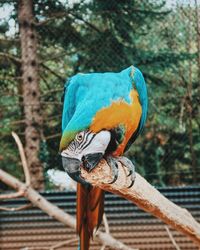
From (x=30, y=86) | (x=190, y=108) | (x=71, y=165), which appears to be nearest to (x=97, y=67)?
(x=30, y=86)

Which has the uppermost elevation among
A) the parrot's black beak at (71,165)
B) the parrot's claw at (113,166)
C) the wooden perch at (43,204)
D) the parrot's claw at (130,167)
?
the parrot's black beak at (71,165)

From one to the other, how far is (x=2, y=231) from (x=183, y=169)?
1.01 meters

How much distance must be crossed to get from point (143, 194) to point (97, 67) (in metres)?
1.71

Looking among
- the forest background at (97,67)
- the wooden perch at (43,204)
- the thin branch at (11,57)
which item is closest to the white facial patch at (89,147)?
the wooden perch at (43,204)

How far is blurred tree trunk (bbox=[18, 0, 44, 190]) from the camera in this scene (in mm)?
2346

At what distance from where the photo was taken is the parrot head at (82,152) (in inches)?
29.5

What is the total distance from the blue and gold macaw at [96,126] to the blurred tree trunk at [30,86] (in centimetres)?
123

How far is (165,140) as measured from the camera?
2662 mm

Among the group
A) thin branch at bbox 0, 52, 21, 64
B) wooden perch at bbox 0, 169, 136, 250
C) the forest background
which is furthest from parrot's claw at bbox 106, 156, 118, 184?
thin branch at bbox 0, 52, 21, 64

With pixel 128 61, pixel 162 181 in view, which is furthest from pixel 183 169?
pixel 128 61

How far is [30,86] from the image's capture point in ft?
7.85

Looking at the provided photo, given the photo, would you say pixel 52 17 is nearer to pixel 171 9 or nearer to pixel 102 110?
pixel 171 9

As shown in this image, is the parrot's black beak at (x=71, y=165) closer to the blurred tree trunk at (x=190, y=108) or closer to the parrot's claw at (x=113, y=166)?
the parrot's claw at (x=113, y=166)

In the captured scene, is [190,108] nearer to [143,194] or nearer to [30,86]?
[30,86]
